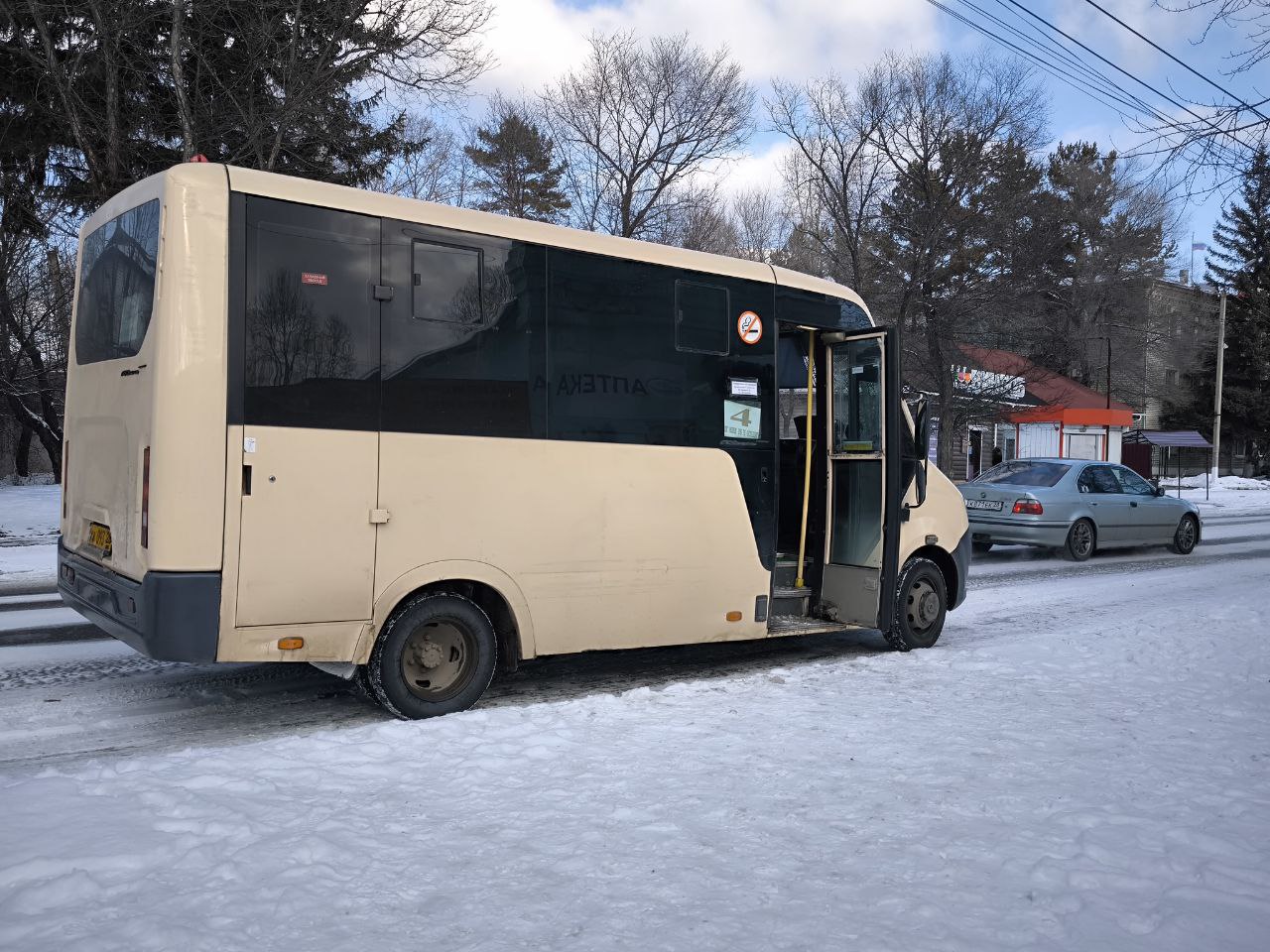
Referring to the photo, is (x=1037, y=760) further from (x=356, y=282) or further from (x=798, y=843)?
(x=356, y=282)

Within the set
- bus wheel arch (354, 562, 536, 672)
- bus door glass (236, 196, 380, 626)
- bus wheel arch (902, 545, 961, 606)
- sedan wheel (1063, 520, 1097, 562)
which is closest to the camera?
bus door glass (236, 196, 380, 626)

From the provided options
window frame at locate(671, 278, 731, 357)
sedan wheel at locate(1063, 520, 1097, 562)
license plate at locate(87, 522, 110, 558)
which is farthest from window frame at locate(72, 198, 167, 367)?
sedan wheel at locate(1063, 520, 1097, 562)

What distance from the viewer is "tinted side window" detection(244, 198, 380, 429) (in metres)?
5.23

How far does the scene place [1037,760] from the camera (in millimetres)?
5074

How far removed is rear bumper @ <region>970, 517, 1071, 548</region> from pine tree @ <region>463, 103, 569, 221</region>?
2317 cm

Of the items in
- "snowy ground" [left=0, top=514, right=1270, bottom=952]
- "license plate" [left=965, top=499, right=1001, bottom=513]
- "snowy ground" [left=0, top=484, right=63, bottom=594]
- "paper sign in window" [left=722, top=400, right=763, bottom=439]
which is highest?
"paper sign in window" [left=722, top=400, right=763, bottom=439]

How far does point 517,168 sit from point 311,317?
3205cm

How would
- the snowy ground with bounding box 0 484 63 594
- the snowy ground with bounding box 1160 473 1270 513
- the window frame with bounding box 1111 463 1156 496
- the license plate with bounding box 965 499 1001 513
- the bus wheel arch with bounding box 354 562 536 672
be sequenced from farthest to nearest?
1. the snowy ground with bounding box 1160 473 1270 513
2. the window frame with bounding box 1111 463 1156 496
3. the license plate with bounding box 965 499 1001 513
4. the snowy ground with bounding box 0 484 63 594
5. the bus wheel arch with bounding box 354 562 536 672

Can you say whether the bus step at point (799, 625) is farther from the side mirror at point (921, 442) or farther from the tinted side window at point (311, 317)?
the tinted side window at point (311, 317)

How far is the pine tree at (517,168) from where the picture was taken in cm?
3491

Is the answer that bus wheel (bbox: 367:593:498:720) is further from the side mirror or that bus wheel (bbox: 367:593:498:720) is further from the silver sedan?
the silver sedan

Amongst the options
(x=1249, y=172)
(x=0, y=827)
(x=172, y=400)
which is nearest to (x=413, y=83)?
(x=1249, y=172)

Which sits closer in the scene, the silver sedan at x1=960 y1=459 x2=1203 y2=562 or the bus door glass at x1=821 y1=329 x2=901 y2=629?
the bus door glass at x1=821 y1=329 x2=901 y2=629

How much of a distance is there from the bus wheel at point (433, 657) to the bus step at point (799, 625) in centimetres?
237
